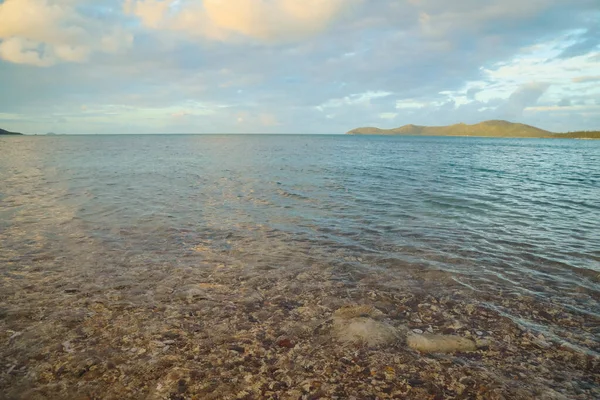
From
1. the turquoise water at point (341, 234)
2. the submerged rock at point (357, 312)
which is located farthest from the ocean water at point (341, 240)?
the submerged rock at point (357, 312)

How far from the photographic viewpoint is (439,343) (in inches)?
256

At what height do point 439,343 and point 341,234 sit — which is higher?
point 439,343

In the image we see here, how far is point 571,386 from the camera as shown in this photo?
541 cm

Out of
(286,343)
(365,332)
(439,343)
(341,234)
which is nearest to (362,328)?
(365,332)

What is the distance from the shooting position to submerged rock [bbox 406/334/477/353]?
20.8ft

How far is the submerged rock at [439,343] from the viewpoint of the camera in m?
6.35

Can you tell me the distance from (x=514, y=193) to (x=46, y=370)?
31.6 meters

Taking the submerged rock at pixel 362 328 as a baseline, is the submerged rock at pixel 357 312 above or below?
below

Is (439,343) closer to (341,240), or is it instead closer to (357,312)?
(357,312)

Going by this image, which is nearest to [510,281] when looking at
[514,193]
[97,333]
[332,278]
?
[332,278]

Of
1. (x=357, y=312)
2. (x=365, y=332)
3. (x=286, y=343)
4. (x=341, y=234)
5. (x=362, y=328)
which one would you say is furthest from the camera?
(x=341, y=234)

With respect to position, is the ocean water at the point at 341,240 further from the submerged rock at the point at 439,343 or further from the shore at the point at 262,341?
the submerged rock at the point at 439,343

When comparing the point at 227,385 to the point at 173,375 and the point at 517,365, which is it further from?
the point at 517,365

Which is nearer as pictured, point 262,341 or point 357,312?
point 262,341
